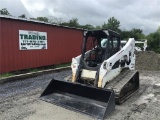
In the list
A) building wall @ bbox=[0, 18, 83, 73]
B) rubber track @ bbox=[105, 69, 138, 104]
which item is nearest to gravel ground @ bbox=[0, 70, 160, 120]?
rubber track @ bbox=[105, 69, 138, 104]

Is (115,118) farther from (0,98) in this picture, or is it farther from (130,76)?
(0,98)

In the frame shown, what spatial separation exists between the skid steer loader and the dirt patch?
22.3ft

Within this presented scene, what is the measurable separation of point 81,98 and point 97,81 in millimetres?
665

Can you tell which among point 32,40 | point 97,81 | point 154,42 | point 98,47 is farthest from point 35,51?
point 154,42

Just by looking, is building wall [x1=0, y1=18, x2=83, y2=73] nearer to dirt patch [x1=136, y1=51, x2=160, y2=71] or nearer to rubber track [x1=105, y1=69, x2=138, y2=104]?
dirt patch [x1=136, y1=51, x2=160, y2=71]

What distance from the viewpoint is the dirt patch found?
14352 mm

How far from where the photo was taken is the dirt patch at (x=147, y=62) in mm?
14352

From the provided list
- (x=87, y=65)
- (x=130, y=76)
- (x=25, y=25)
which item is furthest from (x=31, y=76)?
(x=130, y=76)

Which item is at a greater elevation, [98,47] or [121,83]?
[98,47]

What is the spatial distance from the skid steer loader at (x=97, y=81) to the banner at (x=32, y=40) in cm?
479

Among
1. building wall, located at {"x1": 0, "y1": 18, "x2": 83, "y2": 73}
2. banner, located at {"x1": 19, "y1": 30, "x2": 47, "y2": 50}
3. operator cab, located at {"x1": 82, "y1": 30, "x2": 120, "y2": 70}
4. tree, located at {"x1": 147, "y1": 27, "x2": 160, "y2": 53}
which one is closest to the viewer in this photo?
operator cab, located at {"x1": 82, "y1": 30, "x2": 120, "y2": 70}

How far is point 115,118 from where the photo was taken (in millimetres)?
5230

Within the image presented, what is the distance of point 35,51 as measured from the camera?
1198cm

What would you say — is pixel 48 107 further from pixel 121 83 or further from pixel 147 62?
pixel 147 62
